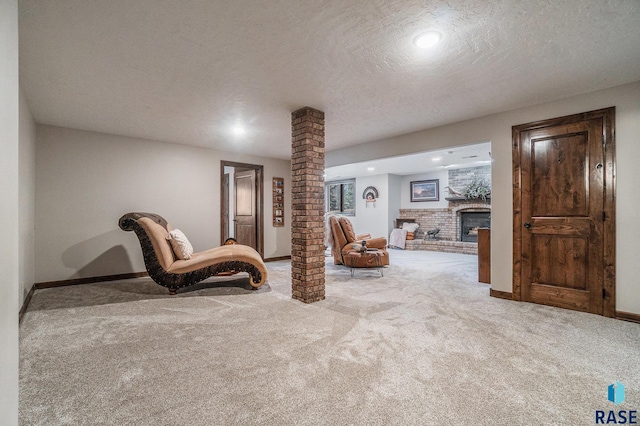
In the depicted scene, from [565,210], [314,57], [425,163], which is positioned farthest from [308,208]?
[425,163]

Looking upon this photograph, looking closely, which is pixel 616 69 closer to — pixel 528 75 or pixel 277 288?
pixel 528 75

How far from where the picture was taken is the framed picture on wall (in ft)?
30.7

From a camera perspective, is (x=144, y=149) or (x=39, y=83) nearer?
(x=39, y=83)

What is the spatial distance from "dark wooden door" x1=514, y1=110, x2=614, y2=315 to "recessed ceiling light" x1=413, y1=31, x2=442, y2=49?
7.15ft

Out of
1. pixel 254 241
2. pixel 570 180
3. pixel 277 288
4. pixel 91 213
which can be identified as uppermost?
pixel 570 180

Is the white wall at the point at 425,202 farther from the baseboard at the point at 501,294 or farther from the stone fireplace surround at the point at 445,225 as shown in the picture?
the baseboard at the point at 501,294

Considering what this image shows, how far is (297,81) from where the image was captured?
9.82ft

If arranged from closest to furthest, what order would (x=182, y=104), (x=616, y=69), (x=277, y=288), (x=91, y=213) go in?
(x=616, y=69) < (x=182, y=104) < (x=277, y=288) < (x=91, y=213)

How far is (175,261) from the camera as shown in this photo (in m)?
4.05

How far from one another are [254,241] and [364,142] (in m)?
3.30

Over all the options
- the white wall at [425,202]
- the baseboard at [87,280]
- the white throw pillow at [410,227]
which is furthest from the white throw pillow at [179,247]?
the white wall at [425,202]

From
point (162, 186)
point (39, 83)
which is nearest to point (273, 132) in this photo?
point (162, 186)

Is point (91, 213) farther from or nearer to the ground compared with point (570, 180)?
nearer to the ground

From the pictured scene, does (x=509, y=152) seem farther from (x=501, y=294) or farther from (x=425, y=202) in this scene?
(x=425, y=202)
